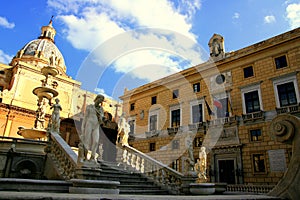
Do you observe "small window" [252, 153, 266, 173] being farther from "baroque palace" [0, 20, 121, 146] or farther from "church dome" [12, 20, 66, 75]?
"church dome" [12, 20, 66, 75]

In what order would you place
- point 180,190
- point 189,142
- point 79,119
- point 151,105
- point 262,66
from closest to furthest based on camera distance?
point 180,190
point 189,142
point 262,66
point 151,105
point 79,119

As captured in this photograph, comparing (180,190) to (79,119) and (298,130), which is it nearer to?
(298,130)

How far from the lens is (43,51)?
42531 millimetres

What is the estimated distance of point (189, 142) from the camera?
32.7 ft

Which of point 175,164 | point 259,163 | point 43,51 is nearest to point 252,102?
point 259,163

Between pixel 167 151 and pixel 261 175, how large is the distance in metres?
9.25

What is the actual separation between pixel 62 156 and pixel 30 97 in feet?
87.1

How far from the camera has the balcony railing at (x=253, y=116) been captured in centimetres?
1711

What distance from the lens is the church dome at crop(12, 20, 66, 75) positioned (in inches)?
1531

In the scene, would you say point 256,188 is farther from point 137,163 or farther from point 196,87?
point 196,87

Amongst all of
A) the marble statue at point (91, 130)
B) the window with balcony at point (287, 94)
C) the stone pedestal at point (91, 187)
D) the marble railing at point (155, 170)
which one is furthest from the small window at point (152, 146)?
the stone pedestal at point (91, 187)

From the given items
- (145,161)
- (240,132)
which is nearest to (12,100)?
(145,161)

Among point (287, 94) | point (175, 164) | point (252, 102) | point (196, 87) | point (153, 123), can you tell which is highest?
point (196, 87)

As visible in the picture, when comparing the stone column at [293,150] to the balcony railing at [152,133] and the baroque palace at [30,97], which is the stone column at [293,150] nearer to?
the baroque palace at [30,97]
